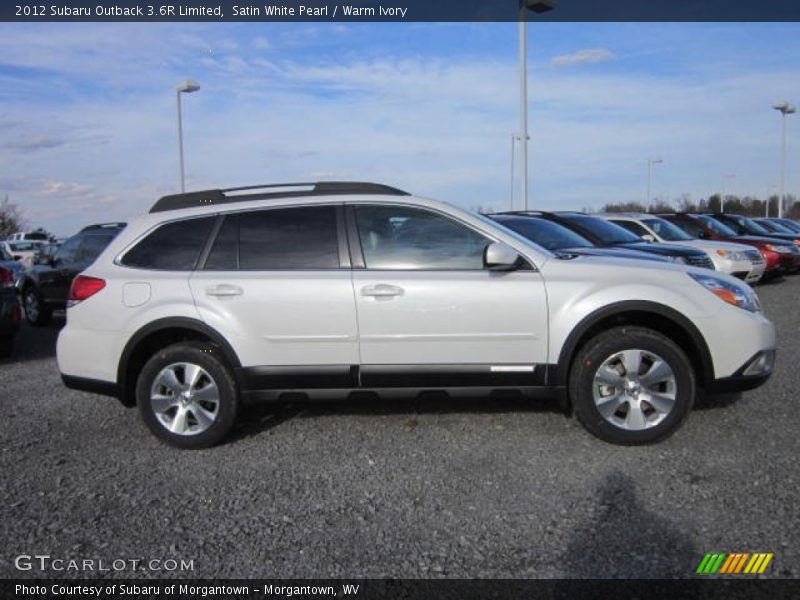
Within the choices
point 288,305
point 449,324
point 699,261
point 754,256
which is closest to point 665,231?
point 754,256

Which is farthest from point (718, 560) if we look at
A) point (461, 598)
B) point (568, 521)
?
point (461, 598)

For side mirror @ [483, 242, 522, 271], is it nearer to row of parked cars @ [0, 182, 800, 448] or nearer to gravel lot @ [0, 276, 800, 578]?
row of parked cars @ [0, 182, 800, 448]

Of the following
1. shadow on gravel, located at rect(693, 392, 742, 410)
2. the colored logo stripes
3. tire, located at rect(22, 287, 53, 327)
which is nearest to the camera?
the colored logo stripes

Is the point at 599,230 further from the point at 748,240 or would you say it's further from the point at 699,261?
the point at 748,240

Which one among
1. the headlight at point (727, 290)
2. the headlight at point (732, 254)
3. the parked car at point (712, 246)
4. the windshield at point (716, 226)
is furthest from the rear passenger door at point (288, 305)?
the windshield at point (716, 226)

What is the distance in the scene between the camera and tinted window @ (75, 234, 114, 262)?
11102 millimetres

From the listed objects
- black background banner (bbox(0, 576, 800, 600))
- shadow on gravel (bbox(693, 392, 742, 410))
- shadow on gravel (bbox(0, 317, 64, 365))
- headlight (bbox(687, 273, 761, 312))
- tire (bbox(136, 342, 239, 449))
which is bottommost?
shadow on gravel (bbox(0, 317, 64, 365))

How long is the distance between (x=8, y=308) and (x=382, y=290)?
5967 millimetres

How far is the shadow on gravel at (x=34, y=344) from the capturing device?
28.7 feet

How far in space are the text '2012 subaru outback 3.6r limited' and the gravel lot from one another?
0.40 m

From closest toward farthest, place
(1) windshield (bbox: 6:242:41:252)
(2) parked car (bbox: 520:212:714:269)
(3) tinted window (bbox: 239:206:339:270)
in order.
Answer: (3) tinted window (bbox: 239:206:339:270) < (2) parked car (bbox: 520:212:714:269) < (1) windshield (bbox: 6:242:41:252)

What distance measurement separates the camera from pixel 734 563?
10.2ft

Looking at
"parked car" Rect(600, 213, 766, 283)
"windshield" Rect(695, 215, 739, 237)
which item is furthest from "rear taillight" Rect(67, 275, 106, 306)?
"windshield" Rect(695, 215, 739, 237)

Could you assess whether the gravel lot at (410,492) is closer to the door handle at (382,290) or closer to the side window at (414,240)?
the door handle at (382,290)
